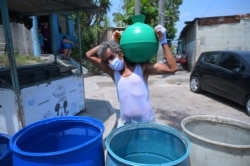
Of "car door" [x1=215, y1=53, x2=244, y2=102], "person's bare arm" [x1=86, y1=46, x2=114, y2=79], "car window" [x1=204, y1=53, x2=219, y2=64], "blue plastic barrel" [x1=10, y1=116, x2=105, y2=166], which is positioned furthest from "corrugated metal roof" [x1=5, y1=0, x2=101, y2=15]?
"car window" [x1=204, y1=53, x2=219, y2=64]

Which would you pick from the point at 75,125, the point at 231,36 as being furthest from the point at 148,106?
the point at 231,36

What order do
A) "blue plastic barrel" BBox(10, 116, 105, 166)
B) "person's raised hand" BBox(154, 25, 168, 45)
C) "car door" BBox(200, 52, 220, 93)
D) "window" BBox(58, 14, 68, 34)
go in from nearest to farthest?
"blue plastic barrel" BBox(10, 116, 105, 166) < "person's raised hand" BBox(154, 25, 168, 45) < "car door" BBox(200, 52, 220, 93) < "window" BBox(58, 14, 68, 34)

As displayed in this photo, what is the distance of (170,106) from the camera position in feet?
20.6

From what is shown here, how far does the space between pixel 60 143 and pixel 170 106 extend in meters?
5.04

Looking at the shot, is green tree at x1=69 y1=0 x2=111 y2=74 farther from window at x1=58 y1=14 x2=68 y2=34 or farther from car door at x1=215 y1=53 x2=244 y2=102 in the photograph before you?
car door at x1=215 y1=53 x2=244 y2=102

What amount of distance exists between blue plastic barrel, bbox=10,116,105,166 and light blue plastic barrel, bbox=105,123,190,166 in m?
0.16

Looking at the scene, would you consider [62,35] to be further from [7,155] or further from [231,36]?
[7,155]

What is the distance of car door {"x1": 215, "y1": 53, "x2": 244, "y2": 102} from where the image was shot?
5793 millimetres

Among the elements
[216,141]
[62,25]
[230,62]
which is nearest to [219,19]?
[230,62]

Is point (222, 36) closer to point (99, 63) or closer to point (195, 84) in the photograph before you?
point (195, 84)

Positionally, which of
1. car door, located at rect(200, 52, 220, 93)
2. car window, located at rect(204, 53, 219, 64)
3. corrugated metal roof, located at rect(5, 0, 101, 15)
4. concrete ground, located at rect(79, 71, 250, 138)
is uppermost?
corrugated metal roof, located at rect(5, 0, 101, 15)

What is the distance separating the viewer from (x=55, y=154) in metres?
1.07

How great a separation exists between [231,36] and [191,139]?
477 inches

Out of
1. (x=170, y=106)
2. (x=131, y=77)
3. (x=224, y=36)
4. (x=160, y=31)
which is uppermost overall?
(x=160, y=31)
